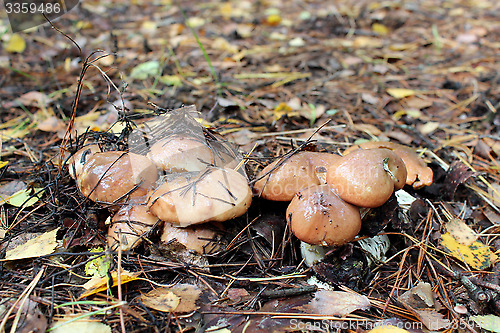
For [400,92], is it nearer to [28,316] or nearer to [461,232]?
[461,232]

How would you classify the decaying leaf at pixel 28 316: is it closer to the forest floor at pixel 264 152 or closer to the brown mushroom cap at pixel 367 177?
the forest floor at pixel 264 152

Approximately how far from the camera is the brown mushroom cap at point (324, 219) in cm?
181

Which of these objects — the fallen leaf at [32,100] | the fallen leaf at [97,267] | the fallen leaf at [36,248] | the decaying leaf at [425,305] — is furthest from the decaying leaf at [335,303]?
the fallen leaf at [32,100]

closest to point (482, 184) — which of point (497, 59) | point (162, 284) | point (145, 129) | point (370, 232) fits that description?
point (370, 232)

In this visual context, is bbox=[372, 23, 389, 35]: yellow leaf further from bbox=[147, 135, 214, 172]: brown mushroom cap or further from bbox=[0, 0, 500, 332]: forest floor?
bbox=[147, 135, 214, 172]: brown mushroom cap

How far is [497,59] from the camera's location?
480 centimetres

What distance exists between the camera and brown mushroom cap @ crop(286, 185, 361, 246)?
1811 mm

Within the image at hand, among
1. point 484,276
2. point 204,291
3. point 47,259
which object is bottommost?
point 484,276

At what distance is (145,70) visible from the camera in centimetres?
432

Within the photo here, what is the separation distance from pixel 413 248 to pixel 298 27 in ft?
15.4

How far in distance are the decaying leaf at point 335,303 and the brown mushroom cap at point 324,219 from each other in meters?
0.30

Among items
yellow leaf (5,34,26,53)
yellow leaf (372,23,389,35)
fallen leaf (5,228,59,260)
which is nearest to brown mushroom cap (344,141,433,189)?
fallen leaf (5,228,59,260)

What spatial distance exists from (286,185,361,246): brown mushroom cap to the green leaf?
317 cm

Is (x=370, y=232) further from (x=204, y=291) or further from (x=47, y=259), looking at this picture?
(x=47, y=259)
